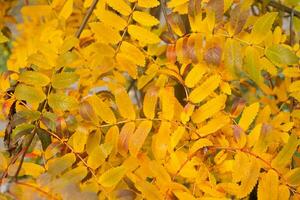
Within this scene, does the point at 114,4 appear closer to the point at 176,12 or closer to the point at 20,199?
the point at 176,12

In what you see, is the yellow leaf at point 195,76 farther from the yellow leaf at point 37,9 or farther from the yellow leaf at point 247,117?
the yellow leaf at point 37,9

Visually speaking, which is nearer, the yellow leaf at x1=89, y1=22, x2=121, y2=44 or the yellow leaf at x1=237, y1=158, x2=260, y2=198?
the yellow leaf at x1=237, y1=158, x2=260, y2=198

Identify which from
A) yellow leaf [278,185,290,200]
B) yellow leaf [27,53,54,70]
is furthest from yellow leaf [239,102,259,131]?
yellow leaf [27,53,54,70]

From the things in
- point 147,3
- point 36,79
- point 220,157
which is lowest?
point 220,157

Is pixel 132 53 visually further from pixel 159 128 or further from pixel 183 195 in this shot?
pixel 183 195

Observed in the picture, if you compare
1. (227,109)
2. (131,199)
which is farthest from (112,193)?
(227,109)

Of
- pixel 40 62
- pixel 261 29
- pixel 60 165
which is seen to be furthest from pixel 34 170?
pixel 261 29

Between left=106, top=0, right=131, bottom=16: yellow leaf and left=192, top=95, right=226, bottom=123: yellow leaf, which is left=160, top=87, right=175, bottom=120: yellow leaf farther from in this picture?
left=106, top=0, right=131, bottom=16: yellow leaf
